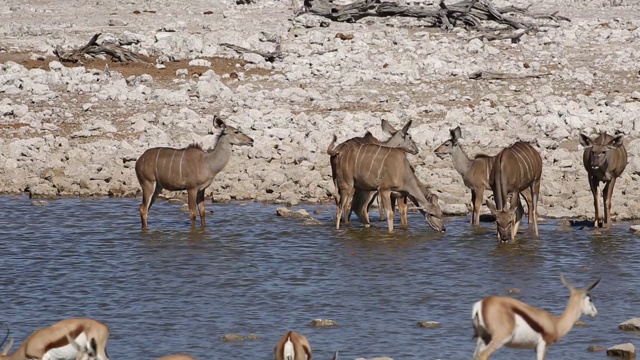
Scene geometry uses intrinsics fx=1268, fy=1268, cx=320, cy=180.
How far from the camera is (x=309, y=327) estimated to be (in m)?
10.3

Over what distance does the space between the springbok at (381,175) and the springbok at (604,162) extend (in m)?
1.79

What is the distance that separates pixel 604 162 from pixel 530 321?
674 centimetres

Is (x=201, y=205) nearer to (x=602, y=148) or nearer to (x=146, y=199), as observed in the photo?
(x=146, y=199)

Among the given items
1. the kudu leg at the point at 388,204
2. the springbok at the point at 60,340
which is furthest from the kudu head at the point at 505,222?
the springbok at the point at 60,340

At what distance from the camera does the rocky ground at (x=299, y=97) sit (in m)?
17.1

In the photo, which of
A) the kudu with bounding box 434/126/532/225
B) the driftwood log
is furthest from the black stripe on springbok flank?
the driftwood log

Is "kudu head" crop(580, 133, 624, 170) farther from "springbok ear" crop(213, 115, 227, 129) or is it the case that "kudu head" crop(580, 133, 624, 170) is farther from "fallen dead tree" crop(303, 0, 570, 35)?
"fallen dead tree" crop(303, 0, 570, 35)

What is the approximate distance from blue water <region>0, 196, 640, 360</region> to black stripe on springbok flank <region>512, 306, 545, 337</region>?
1582 mm

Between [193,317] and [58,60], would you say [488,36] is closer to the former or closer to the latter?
[58,60]

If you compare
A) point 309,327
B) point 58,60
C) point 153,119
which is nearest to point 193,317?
point 309,327

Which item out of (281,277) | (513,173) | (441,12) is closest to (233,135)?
(513,173)

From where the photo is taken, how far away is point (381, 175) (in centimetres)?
1473

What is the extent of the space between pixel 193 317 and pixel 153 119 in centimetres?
927

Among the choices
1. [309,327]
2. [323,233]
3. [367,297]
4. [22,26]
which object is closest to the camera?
[309,327]
